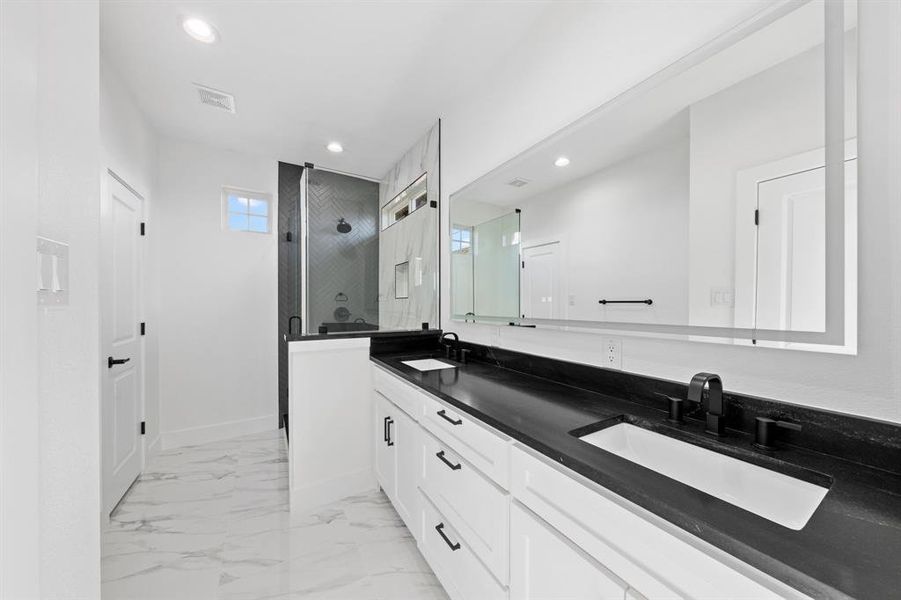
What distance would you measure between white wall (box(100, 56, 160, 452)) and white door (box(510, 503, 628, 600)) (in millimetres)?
2820

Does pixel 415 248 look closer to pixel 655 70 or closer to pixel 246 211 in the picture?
pixel 246 211

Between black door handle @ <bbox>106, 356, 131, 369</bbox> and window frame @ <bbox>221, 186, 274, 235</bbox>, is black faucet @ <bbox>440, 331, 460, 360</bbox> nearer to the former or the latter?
black door handle @ <bbox>106, 356, 131, 369</bbox>

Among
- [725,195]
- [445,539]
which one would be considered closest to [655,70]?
[725,195]

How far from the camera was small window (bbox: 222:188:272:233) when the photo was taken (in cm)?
335

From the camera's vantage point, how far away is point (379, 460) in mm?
2211

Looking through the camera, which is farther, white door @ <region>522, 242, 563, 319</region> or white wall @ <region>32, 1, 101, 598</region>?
white door @ <region>522, 242, 563, 319</region>

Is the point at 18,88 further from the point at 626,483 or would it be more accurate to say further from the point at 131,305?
the point at 131,305

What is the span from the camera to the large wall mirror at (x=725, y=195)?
2.76 ft

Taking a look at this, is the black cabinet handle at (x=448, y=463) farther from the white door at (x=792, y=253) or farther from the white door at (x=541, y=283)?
the white door at (x=792, y=253)

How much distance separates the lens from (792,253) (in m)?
0.90

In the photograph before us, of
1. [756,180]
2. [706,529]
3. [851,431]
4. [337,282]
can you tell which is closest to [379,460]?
[337,282]

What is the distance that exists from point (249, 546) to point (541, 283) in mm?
2106

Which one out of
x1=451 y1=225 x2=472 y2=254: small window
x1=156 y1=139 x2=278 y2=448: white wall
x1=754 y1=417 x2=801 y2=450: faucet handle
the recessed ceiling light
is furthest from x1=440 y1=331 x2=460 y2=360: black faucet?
the recessed ceiling light

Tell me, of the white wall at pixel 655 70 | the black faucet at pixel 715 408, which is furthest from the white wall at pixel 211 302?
the black faucet at pixel 715 408
